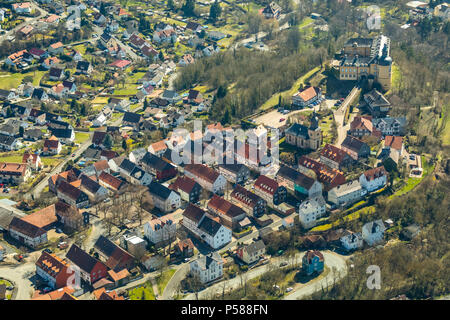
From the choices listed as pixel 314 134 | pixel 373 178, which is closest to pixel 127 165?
pixel 314 134

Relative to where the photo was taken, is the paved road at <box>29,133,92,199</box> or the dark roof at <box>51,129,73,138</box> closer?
the paved road at <box>29,133,92,199</box>

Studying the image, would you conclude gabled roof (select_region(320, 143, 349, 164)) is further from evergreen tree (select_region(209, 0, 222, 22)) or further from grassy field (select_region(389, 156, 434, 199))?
evergreen tree (select_region(209, 0, 222, 22))

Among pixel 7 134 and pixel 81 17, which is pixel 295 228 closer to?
pixel 7 134

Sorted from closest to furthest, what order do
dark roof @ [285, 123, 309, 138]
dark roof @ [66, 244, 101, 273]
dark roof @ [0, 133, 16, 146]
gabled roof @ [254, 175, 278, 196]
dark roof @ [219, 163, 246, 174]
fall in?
dark roof @ [66, 244, 101, 273]
gabled roof @ [254, 175, 278, 196]
dark roof @ [219, 163, 246, 174]
dark roof @ [285, 123, 309, 138]
dark roof @ [0, 133, 16, 146]

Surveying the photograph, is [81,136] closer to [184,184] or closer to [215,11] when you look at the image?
[184,184]

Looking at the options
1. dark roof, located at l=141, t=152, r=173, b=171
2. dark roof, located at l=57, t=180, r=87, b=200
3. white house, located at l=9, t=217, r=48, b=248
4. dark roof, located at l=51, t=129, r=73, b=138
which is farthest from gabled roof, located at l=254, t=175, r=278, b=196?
dark roof, located at l=51, t=129, r=73, b=138
